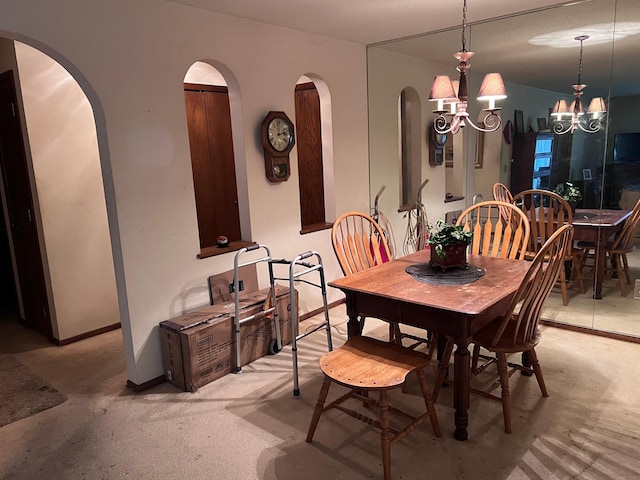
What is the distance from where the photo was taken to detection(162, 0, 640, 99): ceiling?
296 cm

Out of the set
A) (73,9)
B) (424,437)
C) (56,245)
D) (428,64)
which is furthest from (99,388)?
(428,64)

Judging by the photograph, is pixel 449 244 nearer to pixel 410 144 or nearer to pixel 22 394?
pixel 410 144

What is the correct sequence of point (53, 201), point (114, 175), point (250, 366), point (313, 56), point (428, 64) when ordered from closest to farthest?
point (114, 175) → point (250, 366) → point (53, 201) → point (313, 56) → point (428, 64)

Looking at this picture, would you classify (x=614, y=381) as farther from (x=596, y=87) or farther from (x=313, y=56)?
(x=313, y=56)

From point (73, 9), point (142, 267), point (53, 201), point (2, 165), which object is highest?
point (73, 9)

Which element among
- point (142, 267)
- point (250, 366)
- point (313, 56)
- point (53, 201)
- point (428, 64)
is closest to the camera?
point (142, 267)

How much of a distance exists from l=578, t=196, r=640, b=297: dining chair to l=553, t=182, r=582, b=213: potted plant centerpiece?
0.34 m

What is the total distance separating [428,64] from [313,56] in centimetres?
121

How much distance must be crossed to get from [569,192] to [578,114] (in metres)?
0.57

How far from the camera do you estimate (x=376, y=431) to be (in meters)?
2.34

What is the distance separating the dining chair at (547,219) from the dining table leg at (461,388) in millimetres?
1816

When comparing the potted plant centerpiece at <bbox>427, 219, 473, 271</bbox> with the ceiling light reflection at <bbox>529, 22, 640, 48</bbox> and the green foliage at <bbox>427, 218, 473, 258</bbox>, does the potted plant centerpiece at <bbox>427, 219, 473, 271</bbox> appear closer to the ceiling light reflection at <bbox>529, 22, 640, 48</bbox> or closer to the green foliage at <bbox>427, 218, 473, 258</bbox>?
the green foliage at <bbox>427, 218, 473, 258</bbox>

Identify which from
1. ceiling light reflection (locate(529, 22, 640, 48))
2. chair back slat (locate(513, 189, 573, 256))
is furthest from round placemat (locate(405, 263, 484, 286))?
ceiling light reflection (locate(529, 22, 640, 48))

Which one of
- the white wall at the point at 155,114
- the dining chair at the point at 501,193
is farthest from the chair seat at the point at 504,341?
the white wall at the point at 155,114
